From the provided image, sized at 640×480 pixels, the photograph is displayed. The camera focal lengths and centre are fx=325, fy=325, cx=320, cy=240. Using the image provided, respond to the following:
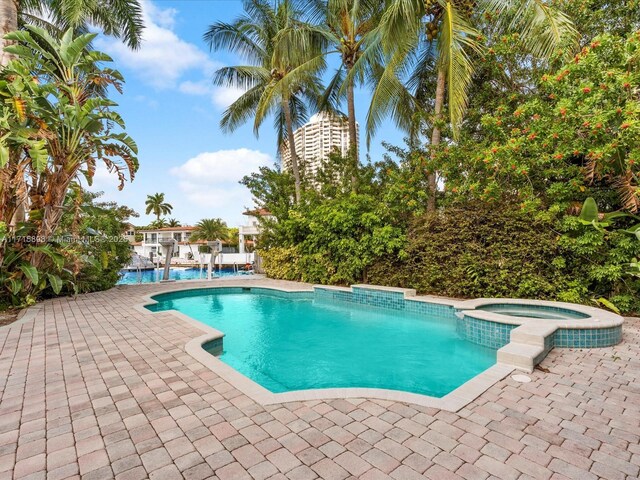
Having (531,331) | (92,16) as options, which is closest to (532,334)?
(531,331)

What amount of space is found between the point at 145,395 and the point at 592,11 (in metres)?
13.3

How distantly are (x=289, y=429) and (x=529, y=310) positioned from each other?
21.3 ft

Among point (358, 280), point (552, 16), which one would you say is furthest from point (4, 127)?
point (552, 16)

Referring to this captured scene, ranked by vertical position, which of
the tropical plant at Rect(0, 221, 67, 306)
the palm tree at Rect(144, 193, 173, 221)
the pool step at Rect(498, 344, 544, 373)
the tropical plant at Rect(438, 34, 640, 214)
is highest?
the palm tree at Rect(144, 193, 173, 221)

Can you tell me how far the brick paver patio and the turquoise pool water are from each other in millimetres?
1325

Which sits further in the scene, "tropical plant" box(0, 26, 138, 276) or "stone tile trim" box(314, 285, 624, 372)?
"tropical plant" box(0, 26, 138, 276)

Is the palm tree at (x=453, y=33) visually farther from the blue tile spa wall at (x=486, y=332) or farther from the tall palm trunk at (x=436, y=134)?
the blue tile spa wall at (x=486, y=332)

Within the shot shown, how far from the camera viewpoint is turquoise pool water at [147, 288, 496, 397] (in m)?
4.91

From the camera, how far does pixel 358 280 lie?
1126 cm

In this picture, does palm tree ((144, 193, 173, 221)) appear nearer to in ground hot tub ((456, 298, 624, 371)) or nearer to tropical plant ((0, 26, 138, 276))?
tropical plant ((0, 26, 138, 276))

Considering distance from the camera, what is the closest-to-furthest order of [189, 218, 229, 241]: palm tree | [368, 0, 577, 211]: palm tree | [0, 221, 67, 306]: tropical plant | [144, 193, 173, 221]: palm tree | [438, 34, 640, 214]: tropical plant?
1. [438, 34, 640, 214]: tropical plant
2. [0, 221, 67, 306]: tropical plant
3. [368, 0, 577, 211]: palm tree
4. [189, 218, 229, 241]: palm tree
5. [144, 193, 173, 221]: palm tree

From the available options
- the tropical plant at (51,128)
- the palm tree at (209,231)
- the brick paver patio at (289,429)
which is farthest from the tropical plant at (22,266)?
the palm tree at (209,231)

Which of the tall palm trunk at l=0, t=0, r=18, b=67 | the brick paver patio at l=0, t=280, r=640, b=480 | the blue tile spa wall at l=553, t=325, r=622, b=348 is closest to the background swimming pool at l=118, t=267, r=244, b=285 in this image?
the tall palm trunk at l=0, t=0, r=18, b=67

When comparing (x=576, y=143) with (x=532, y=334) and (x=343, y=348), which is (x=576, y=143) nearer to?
(x=532, y=334)
